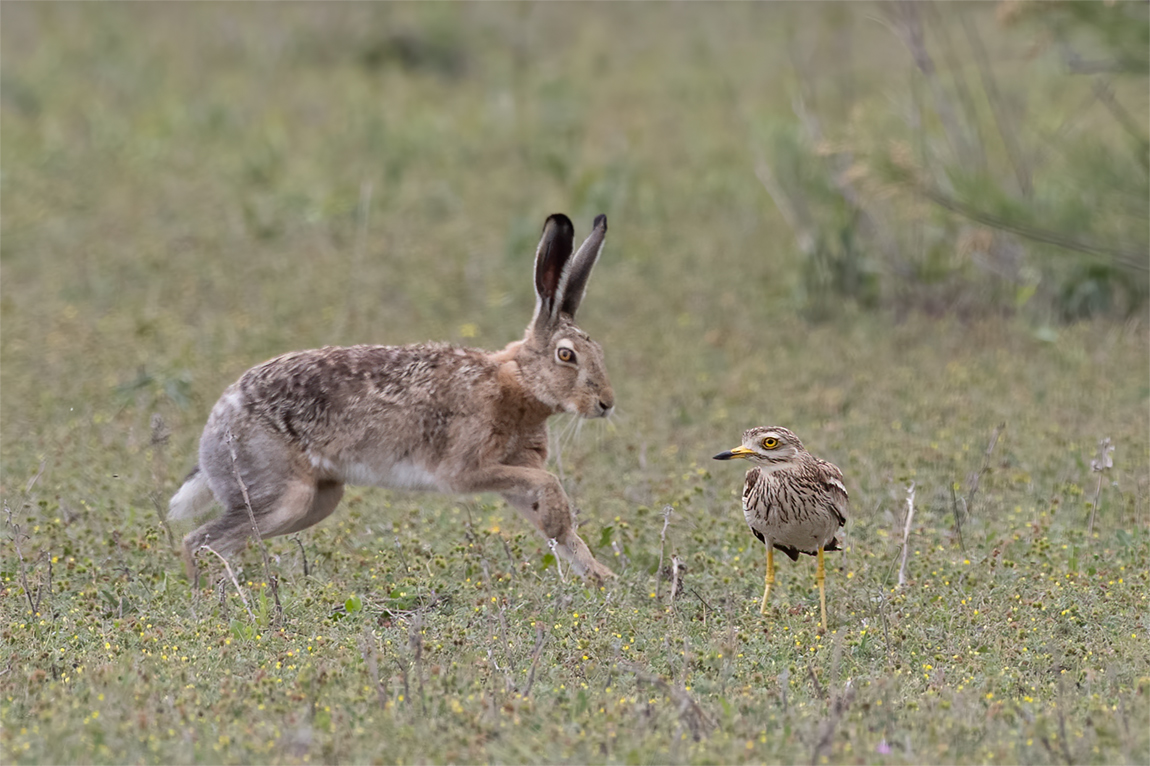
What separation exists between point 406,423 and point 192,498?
1224 millimetres

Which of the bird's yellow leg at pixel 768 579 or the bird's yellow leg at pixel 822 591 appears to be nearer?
the bird's yellow leg at pixel 822 591

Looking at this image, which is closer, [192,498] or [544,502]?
[544,502]

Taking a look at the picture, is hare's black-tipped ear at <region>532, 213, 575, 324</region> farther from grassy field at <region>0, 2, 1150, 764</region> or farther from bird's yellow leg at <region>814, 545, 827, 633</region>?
bird's yellow leg at <region>814, 545, 827, 633</region>

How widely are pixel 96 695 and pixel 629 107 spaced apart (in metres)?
14.7

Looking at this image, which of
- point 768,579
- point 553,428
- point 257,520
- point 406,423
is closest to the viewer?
point 768,579

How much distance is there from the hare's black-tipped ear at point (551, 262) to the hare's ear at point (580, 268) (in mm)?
38

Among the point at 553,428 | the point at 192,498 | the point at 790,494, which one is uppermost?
the point at 790,494

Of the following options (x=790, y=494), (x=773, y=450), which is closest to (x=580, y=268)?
(x=773, y=450)

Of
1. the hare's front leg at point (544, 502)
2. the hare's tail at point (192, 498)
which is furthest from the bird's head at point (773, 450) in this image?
the hare's tail at point (192, 498)

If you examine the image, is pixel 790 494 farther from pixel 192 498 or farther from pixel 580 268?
pixel 192 498

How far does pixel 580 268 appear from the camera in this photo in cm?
795

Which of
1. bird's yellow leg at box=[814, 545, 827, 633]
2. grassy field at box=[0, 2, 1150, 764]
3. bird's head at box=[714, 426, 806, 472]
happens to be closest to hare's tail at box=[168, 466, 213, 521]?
grassy field at box=[0, 2, 1150, 764]

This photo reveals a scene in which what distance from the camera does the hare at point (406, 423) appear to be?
25.1 feet

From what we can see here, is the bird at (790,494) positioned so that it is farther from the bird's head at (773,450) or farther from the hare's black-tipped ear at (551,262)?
the hare's black-tipped ear at (551,262)
